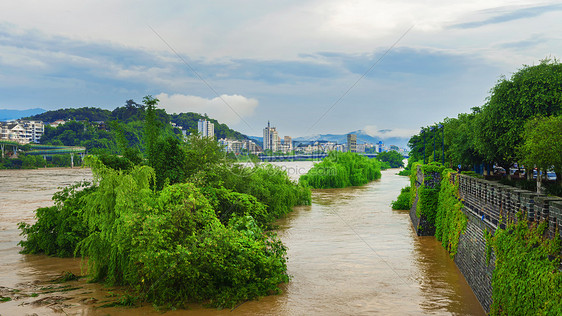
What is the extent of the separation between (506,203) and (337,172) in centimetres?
4881

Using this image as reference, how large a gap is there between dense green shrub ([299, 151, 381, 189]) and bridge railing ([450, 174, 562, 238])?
3912cm

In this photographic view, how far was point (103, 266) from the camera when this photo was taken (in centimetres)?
1631

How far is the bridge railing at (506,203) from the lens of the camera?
9.12 m

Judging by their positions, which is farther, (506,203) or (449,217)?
(449,217)

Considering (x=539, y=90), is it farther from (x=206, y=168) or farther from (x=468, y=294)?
(x=206, y=168)

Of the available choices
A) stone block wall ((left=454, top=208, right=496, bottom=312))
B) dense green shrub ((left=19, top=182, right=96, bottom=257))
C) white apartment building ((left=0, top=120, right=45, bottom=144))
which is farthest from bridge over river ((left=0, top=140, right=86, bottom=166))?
stone block wall ((left=454, top=208, right=496, bottom=312))

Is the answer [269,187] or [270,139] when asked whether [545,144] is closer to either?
[269,187]

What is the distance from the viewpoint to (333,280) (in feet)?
56.3

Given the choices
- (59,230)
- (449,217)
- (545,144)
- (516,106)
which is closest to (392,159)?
(516,106)

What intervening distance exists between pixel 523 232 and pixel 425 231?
643 inches

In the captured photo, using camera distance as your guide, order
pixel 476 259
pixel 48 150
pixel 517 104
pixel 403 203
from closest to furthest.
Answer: pixel 476 259, pixel 517 104, pixel 403 203, pixel 48 150

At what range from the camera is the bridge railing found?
9119 mm

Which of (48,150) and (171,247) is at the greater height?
(48,150)

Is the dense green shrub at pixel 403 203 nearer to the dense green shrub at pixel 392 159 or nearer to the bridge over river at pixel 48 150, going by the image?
the bridge over river at pixel 48 150
